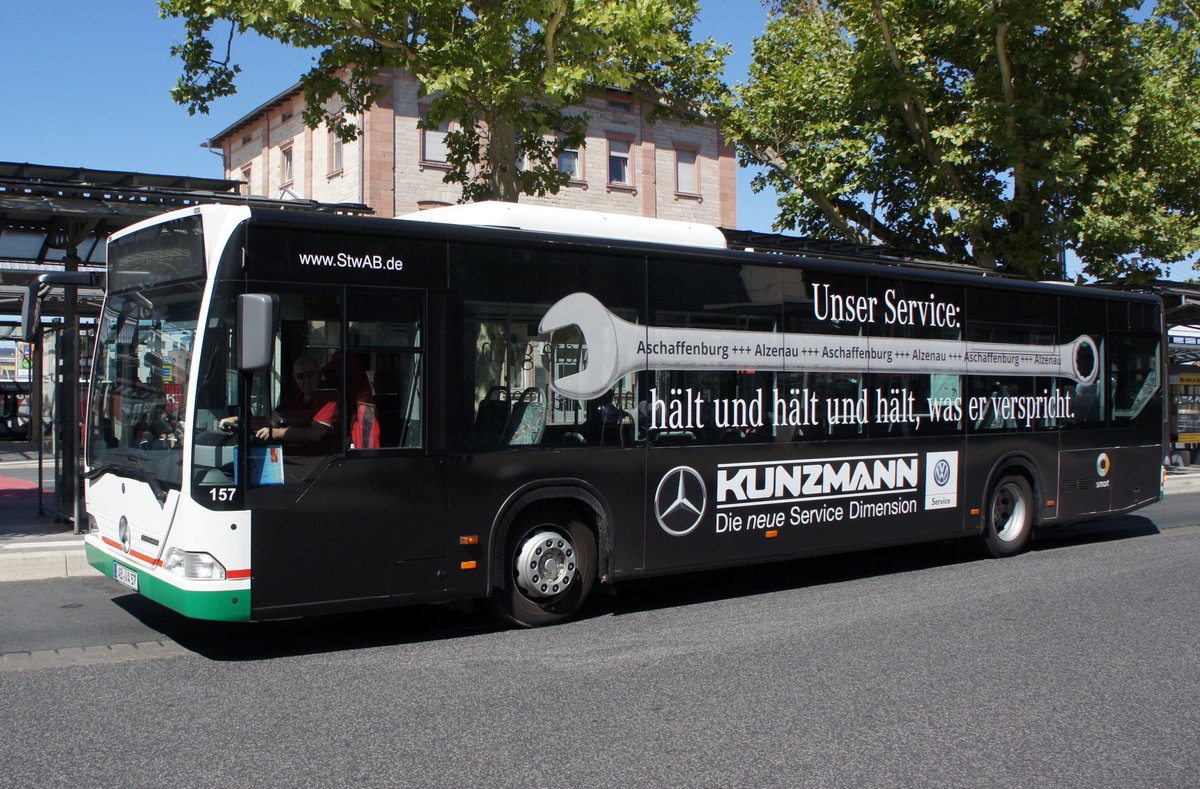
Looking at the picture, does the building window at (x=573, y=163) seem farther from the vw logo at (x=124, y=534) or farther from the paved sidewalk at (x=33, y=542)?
the vw logo at (x=124, y=534)

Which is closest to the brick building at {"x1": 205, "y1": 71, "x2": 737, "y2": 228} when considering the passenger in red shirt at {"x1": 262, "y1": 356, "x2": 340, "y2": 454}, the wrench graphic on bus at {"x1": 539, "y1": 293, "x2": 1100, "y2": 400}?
the wrench graphic on bus at {"x1": 539, "y1": 293, "x2": 1100, "y2": 400}

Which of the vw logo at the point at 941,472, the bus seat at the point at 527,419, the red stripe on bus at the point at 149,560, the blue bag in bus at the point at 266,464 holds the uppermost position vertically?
the bus seat at the point at 527,419

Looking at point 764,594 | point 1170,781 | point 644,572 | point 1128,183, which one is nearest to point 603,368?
point 644,572

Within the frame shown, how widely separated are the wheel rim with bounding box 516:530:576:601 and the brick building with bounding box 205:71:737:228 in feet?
81.4

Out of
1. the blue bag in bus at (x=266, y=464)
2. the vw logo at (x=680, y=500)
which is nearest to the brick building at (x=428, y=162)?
the vw logo at (x=680, y=500)

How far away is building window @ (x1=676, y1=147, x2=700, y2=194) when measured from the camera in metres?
38.4

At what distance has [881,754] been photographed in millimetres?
5293

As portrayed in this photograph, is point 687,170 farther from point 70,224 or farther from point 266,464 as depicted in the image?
point 266,464

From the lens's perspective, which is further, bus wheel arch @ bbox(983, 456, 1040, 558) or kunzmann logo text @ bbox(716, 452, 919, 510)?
bus wheel arch @ bbox(983, 456, 1040, 558)

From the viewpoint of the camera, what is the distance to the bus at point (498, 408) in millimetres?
6895

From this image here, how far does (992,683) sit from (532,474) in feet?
11.2

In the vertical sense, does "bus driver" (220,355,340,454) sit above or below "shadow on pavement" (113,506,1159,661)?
above

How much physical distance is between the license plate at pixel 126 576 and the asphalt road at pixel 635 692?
428 millimetres

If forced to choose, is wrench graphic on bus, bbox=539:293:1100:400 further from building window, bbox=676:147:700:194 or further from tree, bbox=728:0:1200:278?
building window, bbox=676:147:700:194
